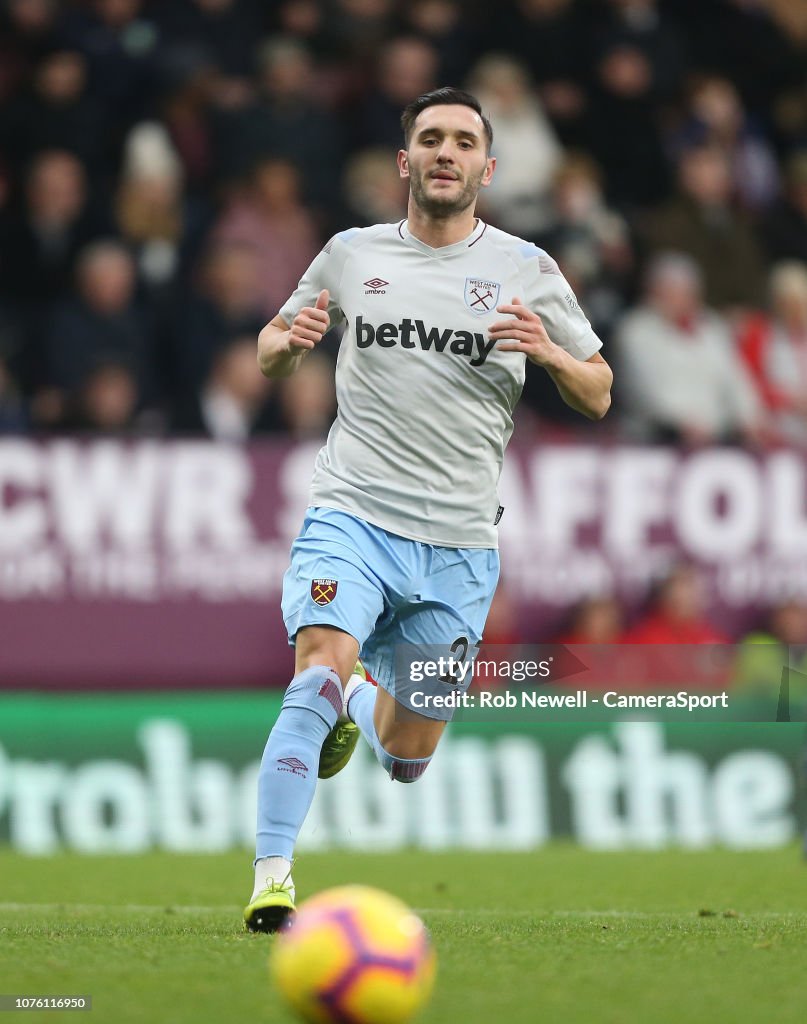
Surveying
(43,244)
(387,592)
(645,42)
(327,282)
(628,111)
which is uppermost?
(645,42)

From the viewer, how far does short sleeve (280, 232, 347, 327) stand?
6.37 m

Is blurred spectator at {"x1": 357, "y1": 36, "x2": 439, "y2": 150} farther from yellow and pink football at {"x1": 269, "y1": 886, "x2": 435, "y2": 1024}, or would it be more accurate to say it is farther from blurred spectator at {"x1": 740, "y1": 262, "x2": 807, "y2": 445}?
yellow and pink football at {"x1": 269, "y1": 886, "x2": 435, "y2": 1024}

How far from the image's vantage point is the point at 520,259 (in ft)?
20.7

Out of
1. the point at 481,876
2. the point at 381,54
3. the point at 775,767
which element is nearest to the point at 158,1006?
the point at 481,876

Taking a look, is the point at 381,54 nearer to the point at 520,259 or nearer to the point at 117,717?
→ the point at 117,717

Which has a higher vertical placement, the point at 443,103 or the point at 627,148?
the point at 627,148

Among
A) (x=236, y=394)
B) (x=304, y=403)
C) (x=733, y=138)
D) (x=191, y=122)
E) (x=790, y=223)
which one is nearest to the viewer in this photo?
(x=304, y=403)

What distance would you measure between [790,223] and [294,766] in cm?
1027

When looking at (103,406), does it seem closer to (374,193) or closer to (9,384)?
(9,384)

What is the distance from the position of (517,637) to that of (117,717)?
8.37 ft

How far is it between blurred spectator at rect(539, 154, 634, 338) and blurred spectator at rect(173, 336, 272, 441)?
2.44 m

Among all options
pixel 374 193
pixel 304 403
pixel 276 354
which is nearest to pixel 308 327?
pixel 276 354

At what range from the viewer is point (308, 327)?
5.92 meters

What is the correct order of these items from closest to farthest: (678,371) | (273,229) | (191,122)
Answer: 1. (678,371)
2. (273,229)
3. (191,122)
